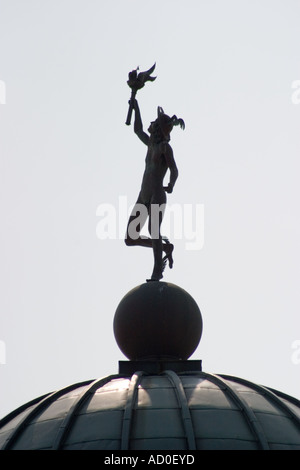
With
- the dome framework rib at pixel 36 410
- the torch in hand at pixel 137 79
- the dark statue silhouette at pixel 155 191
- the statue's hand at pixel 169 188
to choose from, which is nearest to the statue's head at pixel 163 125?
the dark statue silhouette at pixel 155 191

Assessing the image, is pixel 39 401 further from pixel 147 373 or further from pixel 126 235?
pixel 126 235

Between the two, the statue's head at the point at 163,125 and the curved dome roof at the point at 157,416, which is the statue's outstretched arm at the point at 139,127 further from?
the curved dome roof at the point at 157,416

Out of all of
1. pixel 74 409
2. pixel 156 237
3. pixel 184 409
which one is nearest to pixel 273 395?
pixel 184 409

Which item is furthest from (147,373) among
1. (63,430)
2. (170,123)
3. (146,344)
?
(170,123)

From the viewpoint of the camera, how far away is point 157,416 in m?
34.0

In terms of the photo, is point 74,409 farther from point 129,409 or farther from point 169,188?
point 169,188

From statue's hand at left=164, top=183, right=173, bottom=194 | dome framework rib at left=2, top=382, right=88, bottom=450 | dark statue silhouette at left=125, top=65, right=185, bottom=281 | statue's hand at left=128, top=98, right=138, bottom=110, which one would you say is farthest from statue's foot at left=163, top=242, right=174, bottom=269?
dome framework rib at left=2, top=382, right=88, bottom=450

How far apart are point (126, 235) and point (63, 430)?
309 inches

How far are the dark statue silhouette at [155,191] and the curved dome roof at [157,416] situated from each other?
4.54m

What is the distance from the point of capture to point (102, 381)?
120ft

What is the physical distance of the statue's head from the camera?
4034cm

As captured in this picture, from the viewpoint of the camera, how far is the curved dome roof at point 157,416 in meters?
33.5

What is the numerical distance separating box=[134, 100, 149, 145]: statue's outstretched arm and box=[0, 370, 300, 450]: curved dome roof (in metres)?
7.09
